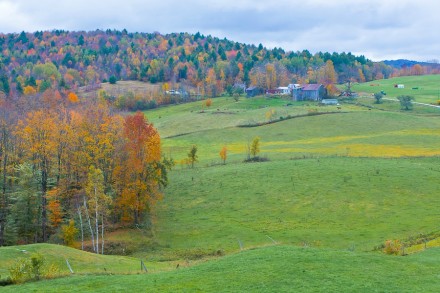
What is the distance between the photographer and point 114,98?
175750mm

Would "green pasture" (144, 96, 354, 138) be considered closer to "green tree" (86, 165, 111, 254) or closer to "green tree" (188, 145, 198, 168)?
"green tree" (188, 145, 198, 168)

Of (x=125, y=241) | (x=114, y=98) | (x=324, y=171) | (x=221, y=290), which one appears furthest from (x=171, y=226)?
(x=114, y=98)

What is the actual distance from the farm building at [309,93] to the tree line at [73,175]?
3986 inches

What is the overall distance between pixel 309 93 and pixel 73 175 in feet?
351

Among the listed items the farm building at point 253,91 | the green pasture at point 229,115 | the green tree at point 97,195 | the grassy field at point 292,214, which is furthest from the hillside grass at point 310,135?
the farm building at point 253,91

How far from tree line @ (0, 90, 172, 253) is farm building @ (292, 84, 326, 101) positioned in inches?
3986

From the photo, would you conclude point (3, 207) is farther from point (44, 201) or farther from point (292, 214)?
point (292, 214)

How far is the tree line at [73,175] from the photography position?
49.8 m

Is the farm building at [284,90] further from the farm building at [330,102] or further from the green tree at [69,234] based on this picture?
the green tree at [69,234]

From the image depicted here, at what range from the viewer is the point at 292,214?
174ft

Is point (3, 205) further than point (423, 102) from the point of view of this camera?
No

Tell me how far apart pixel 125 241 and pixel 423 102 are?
118582 mm

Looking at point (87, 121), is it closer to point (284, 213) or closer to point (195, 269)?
point (284, 213)

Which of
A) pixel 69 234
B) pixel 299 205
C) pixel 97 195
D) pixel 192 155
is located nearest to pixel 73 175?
pixel 97 195
